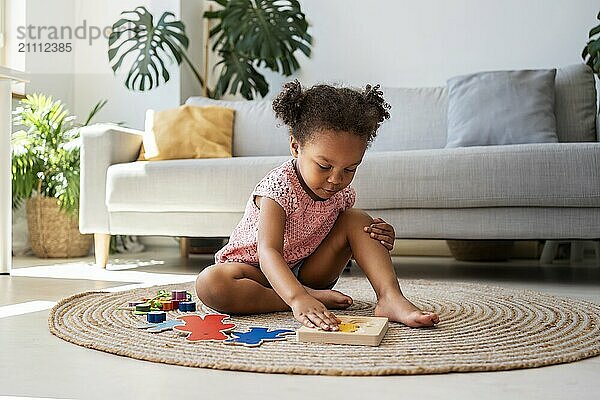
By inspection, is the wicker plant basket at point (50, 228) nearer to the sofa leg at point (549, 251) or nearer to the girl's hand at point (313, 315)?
the sofa leg at point (549, 251)

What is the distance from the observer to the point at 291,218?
1.84m

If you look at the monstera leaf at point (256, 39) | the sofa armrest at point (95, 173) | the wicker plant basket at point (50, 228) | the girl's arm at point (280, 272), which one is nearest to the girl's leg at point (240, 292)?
the girl's arm at point (280, 272)

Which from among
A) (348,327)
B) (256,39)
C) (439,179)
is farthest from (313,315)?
(256,39)

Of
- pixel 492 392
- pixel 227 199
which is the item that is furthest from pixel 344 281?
pixel 492 392

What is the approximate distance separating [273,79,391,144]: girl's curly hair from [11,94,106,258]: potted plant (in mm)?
2276

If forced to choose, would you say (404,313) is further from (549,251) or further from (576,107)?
(549,251)

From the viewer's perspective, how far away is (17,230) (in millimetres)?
4188

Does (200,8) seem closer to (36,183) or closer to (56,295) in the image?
(36,183)

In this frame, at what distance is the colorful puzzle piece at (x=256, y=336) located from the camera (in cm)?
149

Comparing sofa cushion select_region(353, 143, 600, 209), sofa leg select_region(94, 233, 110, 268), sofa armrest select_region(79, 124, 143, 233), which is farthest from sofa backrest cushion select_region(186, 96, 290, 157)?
sofa cushion select_region(353, 143, 600, 209)

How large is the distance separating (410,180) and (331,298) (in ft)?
3.36

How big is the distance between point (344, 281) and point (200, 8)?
2.43 meters

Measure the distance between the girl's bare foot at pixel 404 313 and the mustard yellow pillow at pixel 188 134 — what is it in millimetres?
1932

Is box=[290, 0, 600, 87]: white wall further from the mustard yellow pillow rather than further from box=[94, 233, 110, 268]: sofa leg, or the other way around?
box=[94, 233, 110, 268]: sofa leg
